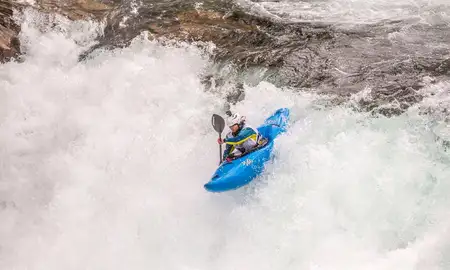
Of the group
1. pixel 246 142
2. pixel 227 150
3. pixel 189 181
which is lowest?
pixel 189 181

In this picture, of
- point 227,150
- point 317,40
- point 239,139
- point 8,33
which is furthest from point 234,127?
point 8,33

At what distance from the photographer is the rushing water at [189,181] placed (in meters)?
5.92

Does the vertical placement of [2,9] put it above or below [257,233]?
above

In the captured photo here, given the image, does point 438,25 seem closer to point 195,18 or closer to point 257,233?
point 195,18

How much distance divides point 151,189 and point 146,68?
320cm

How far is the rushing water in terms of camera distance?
5.92 metres

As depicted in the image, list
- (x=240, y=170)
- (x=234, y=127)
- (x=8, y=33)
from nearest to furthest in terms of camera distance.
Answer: (x=240, y=170) < (x=234, y=127) < (x=8, y=33)

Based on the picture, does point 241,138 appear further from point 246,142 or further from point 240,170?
point 240,170

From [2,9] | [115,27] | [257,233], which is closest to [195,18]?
[115,27]

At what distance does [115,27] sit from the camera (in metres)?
11.1

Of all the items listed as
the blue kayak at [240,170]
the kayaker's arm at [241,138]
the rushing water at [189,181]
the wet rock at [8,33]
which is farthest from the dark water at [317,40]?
the blue kayak at [240,170]

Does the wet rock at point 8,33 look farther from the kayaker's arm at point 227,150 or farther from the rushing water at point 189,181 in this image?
the kayaker's arm at point 227,150

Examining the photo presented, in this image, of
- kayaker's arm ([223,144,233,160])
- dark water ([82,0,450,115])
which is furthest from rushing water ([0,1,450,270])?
dark water ([82,0,450,115])

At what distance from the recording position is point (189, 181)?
7363 millimetres
